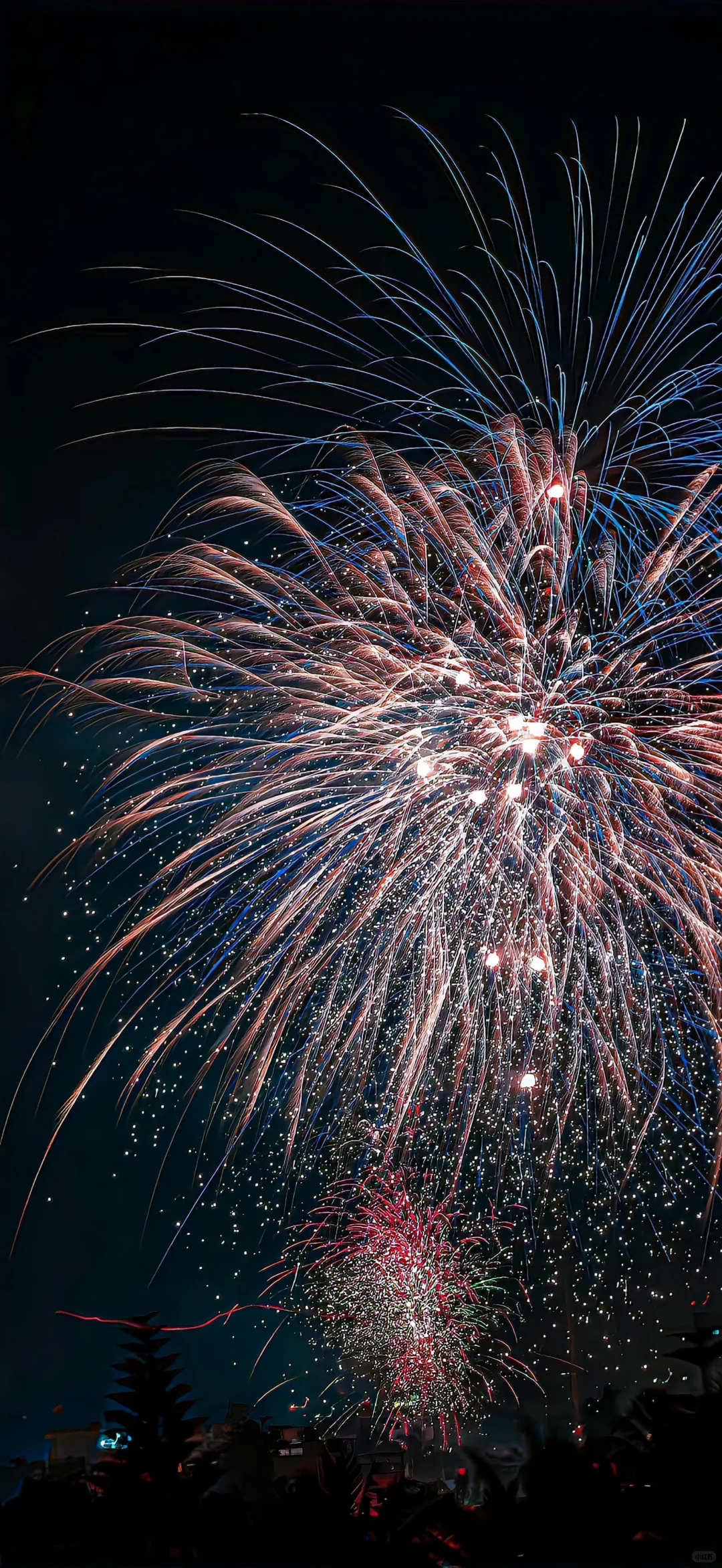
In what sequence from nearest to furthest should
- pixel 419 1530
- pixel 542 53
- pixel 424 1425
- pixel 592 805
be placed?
pixel 419 1530
pixel 542 53
pixel 592 805
pixel 424 1425

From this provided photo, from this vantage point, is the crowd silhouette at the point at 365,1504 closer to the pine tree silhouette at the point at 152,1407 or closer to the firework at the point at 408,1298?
the pine tree silhouette at the point at 152,1407

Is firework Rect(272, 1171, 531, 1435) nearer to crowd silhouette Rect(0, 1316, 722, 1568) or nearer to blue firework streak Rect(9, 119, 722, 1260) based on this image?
blue firework streak Rect(9, 119, 722, 1260)

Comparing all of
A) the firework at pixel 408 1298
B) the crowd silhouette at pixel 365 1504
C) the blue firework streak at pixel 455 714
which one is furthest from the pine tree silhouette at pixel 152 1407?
the blue firework streak at pixel 455 714

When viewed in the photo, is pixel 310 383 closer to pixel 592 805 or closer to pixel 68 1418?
pixel 592 805

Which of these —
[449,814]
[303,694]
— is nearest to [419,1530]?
[449,814]

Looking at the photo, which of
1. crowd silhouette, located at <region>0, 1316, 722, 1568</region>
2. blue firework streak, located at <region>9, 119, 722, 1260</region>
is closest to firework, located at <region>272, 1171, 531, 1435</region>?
blue firework streak, located at <region>9, 119, 722, 1260</region>

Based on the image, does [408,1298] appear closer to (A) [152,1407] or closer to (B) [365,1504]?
(B) [365,1504]

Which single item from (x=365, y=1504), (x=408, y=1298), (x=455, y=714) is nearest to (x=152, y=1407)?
(x=365, y=1504)
